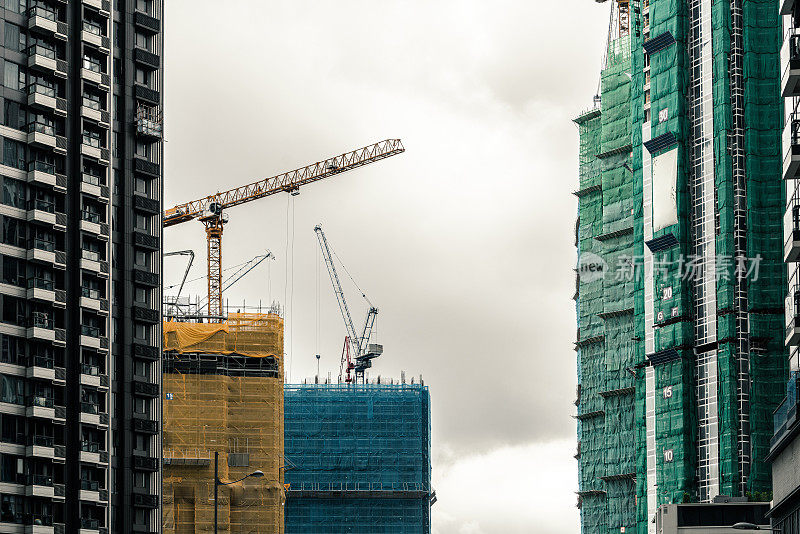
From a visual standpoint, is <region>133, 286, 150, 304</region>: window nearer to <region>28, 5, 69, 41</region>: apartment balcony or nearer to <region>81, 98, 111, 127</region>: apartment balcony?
<region>81, 98, 111, 127</region>: apartment balcony

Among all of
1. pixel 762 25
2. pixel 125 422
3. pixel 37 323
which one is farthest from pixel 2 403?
pixel 762 25

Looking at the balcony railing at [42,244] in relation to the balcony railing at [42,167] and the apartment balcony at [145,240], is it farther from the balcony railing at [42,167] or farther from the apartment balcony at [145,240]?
the apartment balcony at [145,240]

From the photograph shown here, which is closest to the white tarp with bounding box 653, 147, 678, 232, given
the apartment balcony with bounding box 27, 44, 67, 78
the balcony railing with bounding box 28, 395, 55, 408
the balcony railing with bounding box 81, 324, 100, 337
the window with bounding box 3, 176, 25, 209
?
the balcony railing with bounding box 81, 324, 100, 337

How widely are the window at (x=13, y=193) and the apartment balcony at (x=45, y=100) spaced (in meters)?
5.89

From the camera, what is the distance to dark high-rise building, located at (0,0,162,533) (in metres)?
111

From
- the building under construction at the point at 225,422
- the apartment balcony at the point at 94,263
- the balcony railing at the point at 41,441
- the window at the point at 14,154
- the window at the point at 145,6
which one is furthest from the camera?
the building under construction at the point at 225,422

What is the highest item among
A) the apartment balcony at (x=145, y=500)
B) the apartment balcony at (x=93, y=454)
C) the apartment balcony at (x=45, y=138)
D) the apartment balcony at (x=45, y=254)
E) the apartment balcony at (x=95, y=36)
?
the apartment balcony at (x=95, y=36)

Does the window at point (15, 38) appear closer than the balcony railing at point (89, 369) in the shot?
Yes

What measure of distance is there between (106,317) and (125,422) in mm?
8521

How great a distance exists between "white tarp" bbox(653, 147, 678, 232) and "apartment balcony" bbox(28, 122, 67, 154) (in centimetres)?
6389

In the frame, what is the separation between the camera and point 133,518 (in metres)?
121

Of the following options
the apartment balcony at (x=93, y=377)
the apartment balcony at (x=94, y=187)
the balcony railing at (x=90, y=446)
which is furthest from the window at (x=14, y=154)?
the balcony railing at (x=90, y=446)

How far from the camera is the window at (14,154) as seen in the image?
113m

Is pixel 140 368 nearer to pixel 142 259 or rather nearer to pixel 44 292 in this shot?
pixel 142 259
